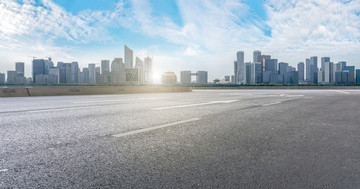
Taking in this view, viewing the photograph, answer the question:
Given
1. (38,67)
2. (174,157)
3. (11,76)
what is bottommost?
(174,157)

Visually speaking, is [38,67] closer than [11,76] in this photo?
Yes

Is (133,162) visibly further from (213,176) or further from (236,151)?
(236,151)

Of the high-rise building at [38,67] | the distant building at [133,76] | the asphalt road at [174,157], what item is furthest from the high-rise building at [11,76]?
the asphalt road at [174,157]

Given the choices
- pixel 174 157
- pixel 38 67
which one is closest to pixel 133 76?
pixel 38 67

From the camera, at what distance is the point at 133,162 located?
2.76 m

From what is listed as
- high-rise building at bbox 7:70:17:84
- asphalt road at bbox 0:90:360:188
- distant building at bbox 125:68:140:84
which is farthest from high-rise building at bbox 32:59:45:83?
asphalt road at bbox 0:90:360:188

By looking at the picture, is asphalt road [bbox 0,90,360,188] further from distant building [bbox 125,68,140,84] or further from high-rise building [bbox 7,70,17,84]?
high-rise building [bbox 7,70,17,84]

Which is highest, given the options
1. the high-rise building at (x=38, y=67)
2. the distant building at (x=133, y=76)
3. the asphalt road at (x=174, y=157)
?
the high-rise building at (x=38, y=67)

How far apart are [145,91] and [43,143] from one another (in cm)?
2307

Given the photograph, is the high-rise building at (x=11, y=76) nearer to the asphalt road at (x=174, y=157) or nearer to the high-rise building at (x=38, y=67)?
the high-rise building at (x=38, y=67)

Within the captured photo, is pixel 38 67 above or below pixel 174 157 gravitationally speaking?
above

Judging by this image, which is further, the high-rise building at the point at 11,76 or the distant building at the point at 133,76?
the high-rise building at the point at 11,76

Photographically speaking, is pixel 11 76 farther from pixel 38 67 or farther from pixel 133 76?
pixel 133 76

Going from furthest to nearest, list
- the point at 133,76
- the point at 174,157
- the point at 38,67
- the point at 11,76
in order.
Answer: the point at 11,76
the point at 38,67
the point at 133,76
the point at 174,157
